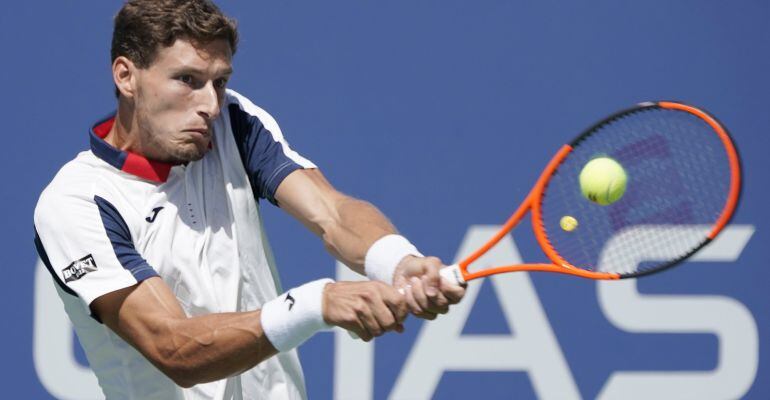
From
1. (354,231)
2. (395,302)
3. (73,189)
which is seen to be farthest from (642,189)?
(73,189)

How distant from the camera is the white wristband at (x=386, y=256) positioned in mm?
3076

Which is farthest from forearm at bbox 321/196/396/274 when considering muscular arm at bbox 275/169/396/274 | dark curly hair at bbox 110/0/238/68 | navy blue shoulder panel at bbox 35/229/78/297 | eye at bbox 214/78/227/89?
navy blue shoulder panel at bbox 35/229/78/297

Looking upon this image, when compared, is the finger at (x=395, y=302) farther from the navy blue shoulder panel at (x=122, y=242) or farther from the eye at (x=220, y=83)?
the eye at (x=220, y=83)

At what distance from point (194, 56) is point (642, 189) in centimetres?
128

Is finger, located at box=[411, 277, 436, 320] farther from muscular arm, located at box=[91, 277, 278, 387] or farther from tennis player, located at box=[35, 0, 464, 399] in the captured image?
muscular arm, located at box=[91, 277, 278, 387]

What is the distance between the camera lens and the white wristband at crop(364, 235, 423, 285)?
3.08m

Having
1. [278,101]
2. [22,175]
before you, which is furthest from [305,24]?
[22,175]

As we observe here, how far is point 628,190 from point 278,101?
1729 mm

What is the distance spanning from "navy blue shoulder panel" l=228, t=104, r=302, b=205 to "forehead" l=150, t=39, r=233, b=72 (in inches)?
8.1

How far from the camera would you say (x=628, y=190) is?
3609 mm

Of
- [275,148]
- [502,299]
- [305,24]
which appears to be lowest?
[502,299]

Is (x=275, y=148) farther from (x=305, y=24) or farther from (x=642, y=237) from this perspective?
(x=305, y=24)

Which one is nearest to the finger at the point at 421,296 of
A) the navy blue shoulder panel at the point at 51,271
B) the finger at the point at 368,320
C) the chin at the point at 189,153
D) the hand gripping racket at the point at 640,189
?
the finger at the point at 368,320

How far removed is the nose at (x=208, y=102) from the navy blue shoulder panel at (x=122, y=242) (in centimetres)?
32
